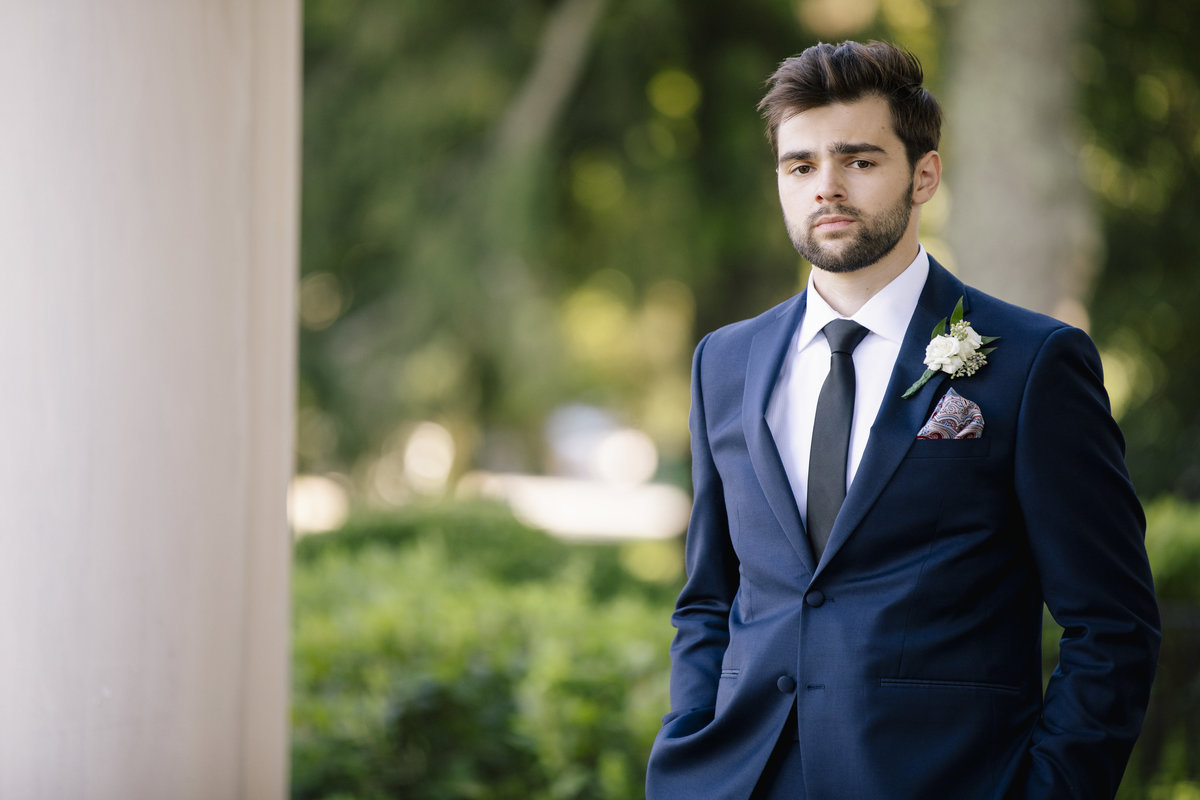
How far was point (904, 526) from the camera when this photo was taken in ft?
5.95

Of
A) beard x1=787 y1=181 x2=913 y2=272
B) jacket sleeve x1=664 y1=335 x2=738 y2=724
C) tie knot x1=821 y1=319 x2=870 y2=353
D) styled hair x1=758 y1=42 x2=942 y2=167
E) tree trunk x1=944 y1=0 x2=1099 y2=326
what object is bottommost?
jacket sleeve x1=664 y1=335 x2=738 y2=724

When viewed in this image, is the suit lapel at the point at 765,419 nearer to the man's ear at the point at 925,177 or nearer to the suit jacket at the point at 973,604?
the suit jacket at the point at 973,604

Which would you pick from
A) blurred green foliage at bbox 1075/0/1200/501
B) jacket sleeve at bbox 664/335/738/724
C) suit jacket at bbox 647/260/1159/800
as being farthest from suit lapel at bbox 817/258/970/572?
blurred green foliage at bbox 1075/0/1200/501

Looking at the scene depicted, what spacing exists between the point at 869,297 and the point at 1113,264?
696cm

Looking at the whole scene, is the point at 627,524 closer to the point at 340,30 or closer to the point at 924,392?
the point at 340,30

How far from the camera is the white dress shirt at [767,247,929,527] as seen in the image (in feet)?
6.38

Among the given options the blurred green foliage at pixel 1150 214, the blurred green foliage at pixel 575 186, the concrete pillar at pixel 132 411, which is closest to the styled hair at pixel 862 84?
the concrete pillar at pixel 132 411

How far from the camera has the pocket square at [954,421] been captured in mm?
1821

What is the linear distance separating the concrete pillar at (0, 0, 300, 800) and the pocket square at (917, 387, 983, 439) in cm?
157

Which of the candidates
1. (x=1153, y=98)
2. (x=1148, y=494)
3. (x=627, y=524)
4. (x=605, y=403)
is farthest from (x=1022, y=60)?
(x=627, y=524)

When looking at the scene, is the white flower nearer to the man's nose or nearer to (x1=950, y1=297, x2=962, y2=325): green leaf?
(x1=950, y1=297, x2=962, y2=325): green leaf

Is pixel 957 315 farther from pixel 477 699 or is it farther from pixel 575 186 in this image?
pixel 575 186

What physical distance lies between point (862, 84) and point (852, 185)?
181 millimetres

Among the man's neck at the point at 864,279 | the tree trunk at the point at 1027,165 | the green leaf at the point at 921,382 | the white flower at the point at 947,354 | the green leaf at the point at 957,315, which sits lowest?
the green leaf at the point at 921,382
